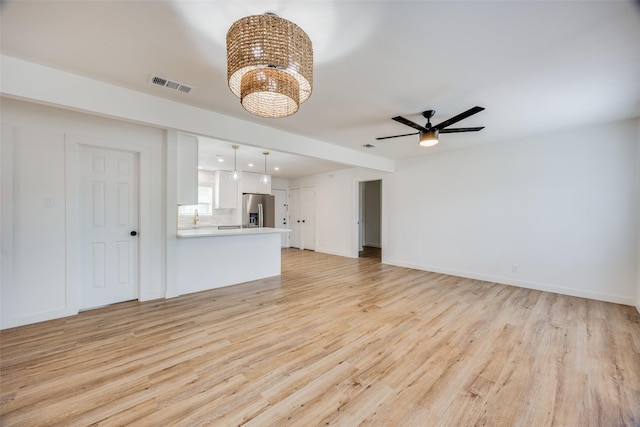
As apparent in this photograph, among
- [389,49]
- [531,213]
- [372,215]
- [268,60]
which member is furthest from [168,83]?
[372,215]

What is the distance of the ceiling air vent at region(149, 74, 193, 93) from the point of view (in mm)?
2473

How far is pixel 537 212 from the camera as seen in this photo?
4.13 metres

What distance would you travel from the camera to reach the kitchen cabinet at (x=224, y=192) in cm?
716

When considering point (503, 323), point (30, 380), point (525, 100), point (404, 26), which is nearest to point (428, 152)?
point (525, 100)

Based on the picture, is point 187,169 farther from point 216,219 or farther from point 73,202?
point 216,219

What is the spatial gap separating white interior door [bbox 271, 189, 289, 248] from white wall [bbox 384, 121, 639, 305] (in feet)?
→ 14.7

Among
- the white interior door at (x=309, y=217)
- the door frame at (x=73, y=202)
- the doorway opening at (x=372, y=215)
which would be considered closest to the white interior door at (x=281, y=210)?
the white interior door at (x=309, y=217)

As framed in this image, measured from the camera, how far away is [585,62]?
7.00 ft

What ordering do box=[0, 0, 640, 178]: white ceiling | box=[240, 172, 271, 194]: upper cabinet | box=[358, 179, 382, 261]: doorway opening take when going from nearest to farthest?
box=[0, 0, 640, 178]: white ceiling, box=[240, 172, 271, 194]: upper cabinet, box=[358, 179, 382, 261]: doorway opening

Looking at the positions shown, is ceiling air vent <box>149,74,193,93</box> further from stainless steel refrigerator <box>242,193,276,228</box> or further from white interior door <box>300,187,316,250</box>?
white interior door <box>300,187,316,250</box>

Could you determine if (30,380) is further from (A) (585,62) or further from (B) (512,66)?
(A) (585,62)

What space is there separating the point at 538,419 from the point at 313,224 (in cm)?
686

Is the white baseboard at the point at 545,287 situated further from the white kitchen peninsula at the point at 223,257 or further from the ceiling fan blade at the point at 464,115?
the white kitchen peninsula at the point at 223,257

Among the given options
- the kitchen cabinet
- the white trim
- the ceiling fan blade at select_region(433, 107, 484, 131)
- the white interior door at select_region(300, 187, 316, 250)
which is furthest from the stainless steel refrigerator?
the ceiling fan blade at select_region(433, 107, 484, 131)
